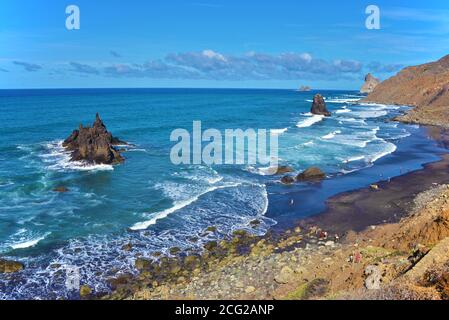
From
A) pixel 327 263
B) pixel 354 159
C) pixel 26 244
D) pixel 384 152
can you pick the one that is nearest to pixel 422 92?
pixel 384 152

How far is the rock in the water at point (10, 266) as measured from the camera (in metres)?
23.8

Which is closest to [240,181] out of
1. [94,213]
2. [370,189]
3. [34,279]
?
[370,189]

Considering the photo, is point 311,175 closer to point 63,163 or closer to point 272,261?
point 272,261

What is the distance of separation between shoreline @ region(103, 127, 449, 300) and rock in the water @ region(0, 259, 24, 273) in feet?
19.5

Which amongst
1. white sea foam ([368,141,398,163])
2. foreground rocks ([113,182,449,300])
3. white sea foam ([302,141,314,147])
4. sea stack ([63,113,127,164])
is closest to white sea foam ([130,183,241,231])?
foreground rocks ([113,182,449,300])

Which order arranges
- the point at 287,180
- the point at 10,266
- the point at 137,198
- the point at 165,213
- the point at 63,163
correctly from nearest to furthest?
the point at 10,266, the point at 165,213, the point at 137,198, the point at 287,180, the point at 63,163

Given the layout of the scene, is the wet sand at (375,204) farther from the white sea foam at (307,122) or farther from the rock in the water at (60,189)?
the white sea foam at (307,122)

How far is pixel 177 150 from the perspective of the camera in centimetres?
5859

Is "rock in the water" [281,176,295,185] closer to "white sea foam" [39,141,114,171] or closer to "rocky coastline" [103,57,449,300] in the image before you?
"rocky coastline" [103,57,449,300]

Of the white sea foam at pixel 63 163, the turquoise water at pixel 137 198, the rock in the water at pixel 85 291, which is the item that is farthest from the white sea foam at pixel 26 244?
the white sea foam at pixel 63 163

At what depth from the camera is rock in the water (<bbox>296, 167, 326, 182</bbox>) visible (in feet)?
140

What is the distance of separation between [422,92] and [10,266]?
144 meters

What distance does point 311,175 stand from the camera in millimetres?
42875
